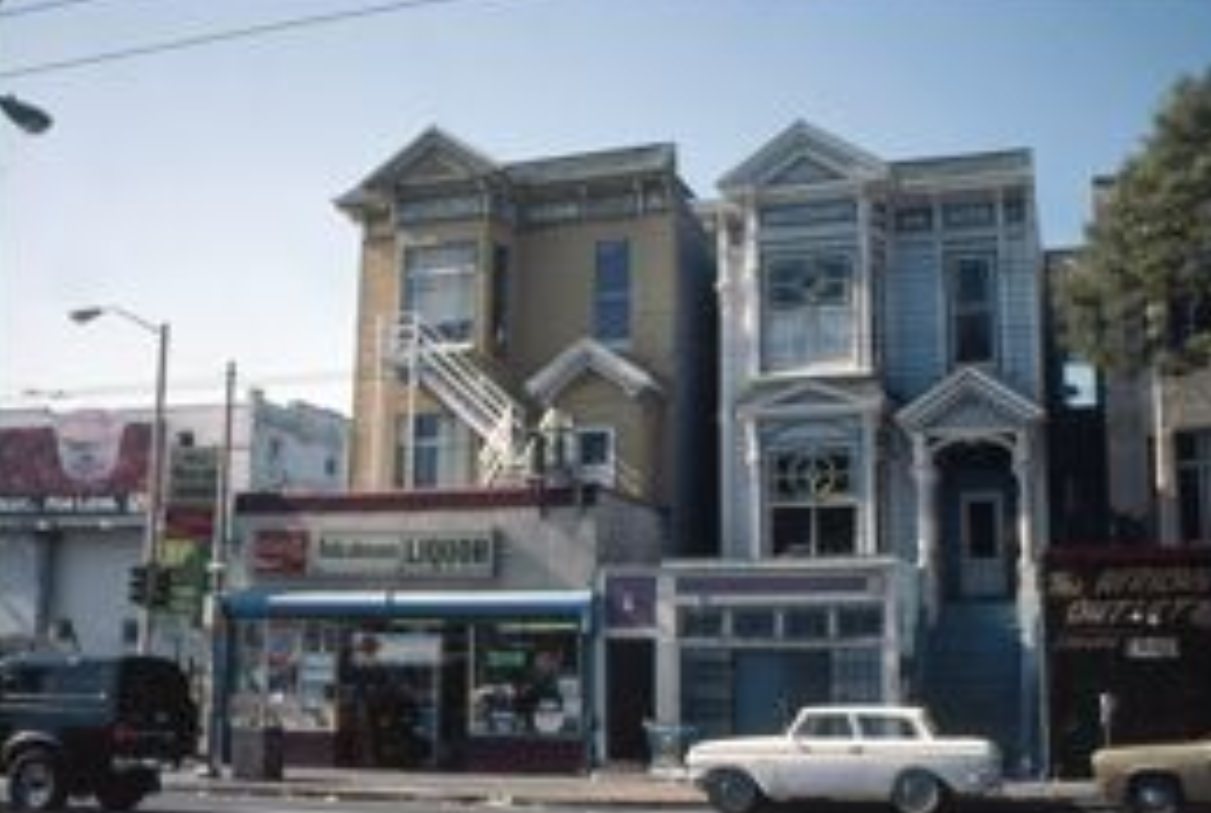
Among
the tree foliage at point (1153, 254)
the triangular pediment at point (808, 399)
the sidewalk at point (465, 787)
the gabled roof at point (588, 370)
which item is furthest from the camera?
the gabled roof at point (588, 370)

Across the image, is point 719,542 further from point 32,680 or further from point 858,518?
point 32,680

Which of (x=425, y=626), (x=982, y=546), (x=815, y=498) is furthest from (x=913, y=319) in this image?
(x=425, y=626)

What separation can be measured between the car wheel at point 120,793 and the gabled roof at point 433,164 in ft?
59.0

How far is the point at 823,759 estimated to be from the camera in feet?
80.7

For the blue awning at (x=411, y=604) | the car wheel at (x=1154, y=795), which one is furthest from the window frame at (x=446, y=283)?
the car wheel at (x=1154, y=795)

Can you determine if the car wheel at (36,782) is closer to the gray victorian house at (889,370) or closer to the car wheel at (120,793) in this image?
the car wheel at (120,793)

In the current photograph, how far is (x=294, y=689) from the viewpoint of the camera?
114ft

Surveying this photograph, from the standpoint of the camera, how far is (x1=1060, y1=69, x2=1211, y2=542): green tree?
88.9 feet

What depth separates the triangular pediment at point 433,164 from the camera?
38.2 m

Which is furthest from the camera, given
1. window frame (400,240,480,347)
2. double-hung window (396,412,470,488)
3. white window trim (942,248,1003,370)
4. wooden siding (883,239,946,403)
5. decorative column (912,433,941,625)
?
window frame (400,240,480,347)

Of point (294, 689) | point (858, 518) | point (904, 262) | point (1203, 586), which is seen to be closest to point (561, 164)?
point (904, 262)

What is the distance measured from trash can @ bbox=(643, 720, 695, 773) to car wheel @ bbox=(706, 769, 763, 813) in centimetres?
669

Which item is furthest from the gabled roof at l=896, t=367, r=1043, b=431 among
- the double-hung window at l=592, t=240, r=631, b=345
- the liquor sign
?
the liquor sign

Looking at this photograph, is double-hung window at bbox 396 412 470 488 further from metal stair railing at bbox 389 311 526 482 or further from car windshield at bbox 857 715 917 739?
car windshield at bbox 857 715 917 739
